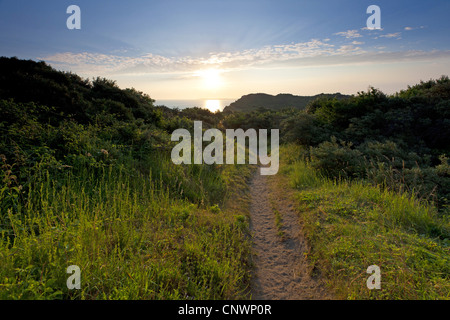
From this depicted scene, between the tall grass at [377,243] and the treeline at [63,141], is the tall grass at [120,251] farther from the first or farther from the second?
the tall grass at [377,243]

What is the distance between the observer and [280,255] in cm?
520

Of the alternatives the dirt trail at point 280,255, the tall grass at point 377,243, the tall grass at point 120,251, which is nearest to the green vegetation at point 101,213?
the tall grass at point 120,251

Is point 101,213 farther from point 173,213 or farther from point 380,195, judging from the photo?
point 380,195

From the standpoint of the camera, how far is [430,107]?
1316cm

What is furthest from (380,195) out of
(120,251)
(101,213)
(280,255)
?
(101,213)

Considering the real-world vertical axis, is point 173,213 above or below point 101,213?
below

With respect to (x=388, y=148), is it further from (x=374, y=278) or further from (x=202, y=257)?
(x=202, y=257)

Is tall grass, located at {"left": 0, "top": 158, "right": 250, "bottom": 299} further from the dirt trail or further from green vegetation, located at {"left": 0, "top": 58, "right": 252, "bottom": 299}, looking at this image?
the dirt trail

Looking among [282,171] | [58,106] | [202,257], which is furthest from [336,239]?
[58,106]

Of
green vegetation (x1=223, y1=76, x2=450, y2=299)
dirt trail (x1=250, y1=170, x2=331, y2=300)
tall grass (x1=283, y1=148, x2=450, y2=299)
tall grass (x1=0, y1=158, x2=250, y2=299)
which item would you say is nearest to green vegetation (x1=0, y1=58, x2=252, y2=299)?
tall grass (x1=0, y1=158, x2=250, y2=299)

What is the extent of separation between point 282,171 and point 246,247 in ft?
24.5

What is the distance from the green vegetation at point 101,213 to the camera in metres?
3.07

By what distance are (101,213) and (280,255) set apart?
13.0ft

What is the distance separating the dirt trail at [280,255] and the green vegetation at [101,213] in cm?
37
